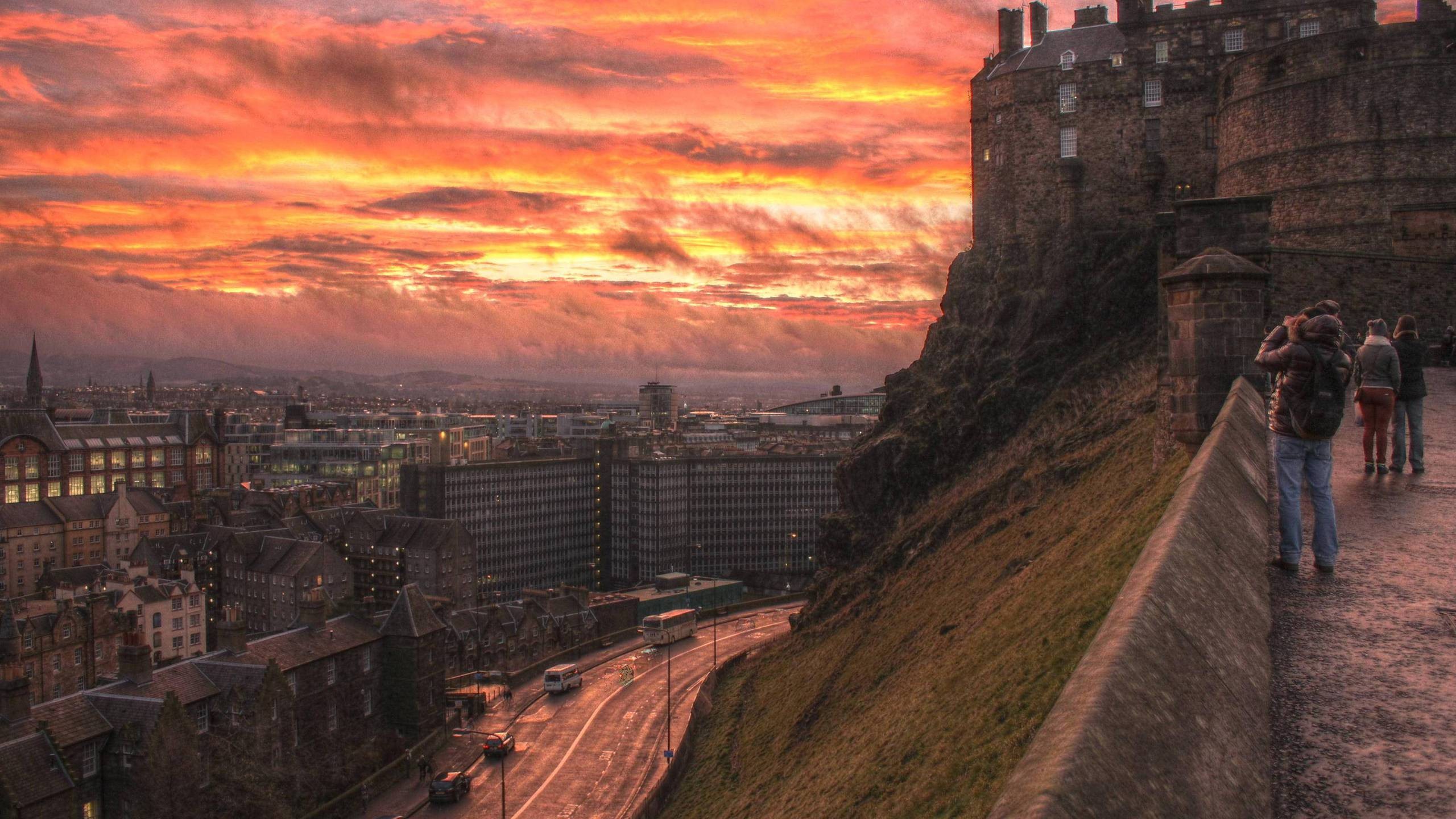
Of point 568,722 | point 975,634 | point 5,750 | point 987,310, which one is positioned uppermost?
point 987,310

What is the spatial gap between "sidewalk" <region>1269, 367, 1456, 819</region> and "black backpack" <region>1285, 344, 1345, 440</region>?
46.1 inches

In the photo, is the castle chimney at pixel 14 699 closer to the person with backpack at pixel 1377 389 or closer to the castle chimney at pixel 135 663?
the castle chimney at pixel 135 663

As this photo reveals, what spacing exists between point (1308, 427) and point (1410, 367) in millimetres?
6174

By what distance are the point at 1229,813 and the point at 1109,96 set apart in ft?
144

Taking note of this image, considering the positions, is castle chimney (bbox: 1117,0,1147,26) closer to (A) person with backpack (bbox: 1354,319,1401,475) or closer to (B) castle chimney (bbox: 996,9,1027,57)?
(B) castle chimney (bbox: 996,9,1027,57)

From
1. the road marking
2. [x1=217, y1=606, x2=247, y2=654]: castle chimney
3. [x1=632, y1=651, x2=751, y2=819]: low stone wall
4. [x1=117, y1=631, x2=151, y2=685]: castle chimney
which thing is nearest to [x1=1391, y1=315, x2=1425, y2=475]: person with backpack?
[x1=632, y1=651, x2=751, y2=819]: low stone wall

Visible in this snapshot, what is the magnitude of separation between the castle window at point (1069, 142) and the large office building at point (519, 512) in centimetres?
7131

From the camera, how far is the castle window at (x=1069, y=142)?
43969 mm

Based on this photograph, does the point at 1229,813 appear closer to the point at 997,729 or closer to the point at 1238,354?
the point at 997,729

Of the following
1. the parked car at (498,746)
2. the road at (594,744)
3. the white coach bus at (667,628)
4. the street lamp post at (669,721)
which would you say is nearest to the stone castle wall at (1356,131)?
the street lamp post at (669,721)

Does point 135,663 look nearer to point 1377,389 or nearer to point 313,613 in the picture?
point 313,613

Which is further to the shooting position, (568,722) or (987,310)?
(568,722)

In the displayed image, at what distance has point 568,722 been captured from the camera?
53.0m

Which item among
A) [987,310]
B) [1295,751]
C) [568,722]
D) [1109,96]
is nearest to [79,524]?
[568,722]
